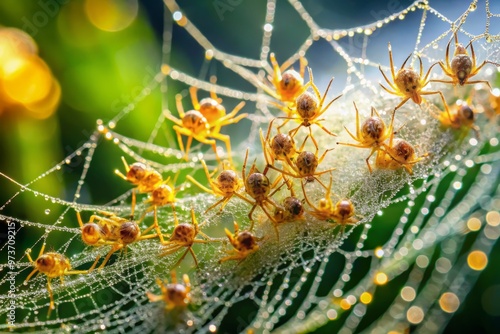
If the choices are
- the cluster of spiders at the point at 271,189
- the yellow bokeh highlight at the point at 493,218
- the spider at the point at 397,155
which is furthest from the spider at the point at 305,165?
the yellow bokeh highlight at the point at 493,218

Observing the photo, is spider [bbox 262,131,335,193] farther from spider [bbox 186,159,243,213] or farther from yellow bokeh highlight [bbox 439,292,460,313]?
yellow bokeh highlight [bbox 439,292,460,313]

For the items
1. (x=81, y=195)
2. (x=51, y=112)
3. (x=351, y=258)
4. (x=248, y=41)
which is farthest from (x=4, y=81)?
(x=351, y=258)

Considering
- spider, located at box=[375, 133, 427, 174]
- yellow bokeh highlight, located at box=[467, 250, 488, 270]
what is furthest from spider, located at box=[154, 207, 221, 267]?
yellow bokeh highlight, located at box=[467, 250, 488, 270]

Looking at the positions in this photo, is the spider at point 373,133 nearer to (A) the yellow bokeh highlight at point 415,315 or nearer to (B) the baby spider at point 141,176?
(A) the yellow bokeh highlight at point 415,315

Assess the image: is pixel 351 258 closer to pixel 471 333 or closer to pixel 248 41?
pixel 471 333

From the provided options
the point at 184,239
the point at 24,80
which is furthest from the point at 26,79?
the point at 184,239

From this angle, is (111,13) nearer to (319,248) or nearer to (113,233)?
(113,233)
